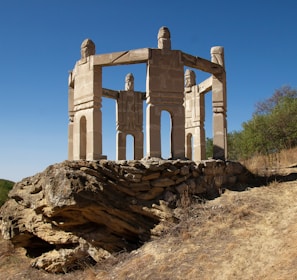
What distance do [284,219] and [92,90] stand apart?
670 centimetres

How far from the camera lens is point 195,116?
16.1m

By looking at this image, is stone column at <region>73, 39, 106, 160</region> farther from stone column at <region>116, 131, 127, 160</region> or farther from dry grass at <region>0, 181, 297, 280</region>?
stone column at <region>116, 131, 127, 160</region>

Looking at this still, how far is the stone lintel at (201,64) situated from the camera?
11.3m

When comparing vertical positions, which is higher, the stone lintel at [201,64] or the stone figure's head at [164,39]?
the stone figure's head at [164,39]

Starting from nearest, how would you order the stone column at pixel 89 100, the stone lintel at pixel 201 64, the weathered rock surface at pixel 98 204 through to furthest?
1. the weathered rock surface at pixel 98 204
2. the stone column at pixel 89 100
3. the stone lintel at pixel 201 64

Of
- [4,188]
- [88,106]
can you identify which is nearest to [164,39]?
[88,106]

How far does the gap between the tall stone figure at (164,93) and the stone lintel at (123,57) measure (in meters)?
0.22

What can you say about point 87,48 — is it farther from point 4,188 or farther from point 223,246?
point 4,188

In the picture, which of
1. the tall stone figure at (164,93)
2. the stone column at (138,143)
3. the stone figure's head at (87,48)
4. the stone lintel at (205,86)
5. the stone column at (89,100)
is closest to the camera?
the tall stone figure at (164,93)

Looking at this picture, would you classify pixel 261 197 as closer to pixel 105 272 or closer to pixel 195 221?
pixel 195 221

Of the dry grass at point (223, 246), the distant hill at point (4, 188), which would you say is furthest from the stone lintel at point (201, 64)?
the distant hill at point (4, 188)

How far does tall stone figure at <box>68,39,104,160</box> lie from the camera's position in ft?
35.6

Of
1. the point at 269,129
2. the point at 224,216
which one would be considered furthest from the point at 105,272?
the point at 269,129

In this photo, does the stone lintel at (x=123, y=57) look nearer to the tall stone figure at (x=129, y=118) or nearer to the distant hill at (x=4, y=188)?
the tall stone figure at (x=129, y=118)
